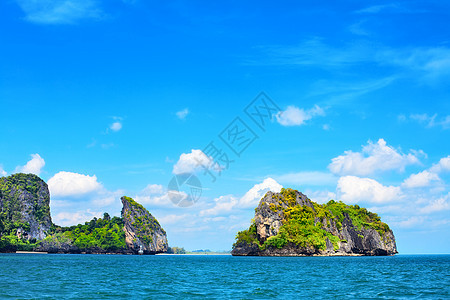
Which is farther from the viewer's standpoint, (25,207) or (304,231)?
(25,207)

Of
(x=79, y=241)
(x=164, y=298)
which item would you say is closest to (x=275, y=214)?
(x=164, y=298)

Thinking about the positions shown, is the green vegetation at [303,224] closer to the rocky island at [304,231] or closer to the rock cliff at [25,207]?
the rocky island at [304,231]

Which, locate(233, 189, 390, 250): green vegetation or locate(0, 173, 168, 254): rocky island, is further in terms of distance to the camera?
locate(0, 173, 168, 254): rocky island

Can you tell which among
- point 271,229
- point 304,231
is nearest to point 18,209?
point 271,229

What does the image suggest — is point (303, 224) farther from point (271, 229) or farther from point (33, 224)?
point (33, 224)

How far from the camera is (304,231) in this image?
120688mm

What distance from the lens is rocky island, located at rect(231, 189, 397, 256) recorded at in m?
121

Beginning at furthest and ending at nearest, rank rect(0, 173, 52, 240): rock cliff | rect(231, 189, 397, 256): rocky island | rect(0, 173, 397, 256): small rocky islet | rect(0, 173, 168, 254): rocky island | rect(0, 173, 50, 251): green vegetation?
rect(0, 173, 52, 240): rock cliff
rect(0, 173, 168, 254): rocky island
rect(0, 173, 50, 251): green vegetation
rect(0, 173, 397, 256): small rocky islet
rect(231, 189, 397, 256): rocky island

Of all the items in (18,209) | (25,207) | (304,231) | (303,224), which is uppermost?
(25,207)

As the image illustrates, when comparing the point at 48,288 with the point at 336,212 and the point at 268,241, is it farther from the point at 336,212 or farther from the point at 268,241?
the point at 336,212

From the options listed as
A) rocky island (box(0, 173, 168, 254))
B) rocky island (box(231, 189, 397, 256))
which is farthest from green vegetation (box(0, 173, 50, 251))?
rocky island (box(231, 189, 397, 256))

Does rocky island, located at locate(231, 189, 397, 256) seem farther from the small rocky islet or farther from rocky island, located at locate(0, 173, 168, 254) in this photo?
rocky island, located at locate(0, 173, 168, 254)

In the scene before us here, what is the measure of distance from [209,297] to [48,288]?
1320cm

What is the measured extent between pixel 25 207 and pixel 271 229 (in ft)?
414
